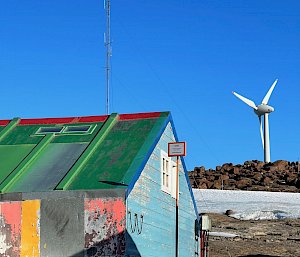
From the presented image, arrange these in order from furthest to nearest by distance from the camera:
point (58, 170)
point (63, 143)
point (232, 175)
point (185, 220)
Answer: point (232, 175) < point (185, 220) < point (63, 143) < point (58, 170)

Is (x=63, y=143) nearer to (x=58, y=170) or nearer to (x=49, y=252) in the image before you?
(x=58, y=170)

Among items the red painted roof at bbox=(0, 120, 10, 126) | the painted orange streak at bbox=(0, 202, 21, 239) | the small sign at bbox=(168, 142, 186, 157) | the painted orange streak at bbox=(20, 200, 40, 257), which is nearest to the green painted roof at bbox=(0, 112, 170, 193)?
the red painted roof at bbox=(0, 120, 10, 126)

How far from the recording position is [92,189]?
17.8m

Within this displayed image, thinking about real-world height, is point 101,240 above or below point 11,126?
below

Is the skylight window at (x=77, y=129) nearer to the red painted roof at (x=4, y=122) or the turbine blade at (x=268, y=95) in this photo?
the red painted roof at (x=4, y=122)

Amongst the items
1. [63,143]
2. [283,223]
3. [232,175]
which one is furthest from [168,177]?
[232,175]

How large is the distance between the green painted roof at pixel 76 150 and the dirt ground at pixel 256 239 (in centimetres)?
1573

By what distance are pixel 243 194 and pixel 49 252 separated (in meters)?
47.7

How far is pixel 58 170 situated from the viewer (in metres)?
19.6

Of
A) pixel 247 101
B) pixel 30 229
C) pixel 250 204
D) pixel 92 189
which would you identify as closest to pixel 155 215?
pixel 92 189

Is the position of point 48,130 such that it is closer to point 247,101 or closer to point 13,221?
point 13,221

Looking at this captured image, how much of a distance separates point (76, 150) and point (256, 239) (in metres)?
25.2

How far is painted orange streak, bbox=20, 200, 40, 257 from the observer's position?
1653cm

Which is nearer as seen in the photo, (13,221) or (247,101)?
(13,221)
